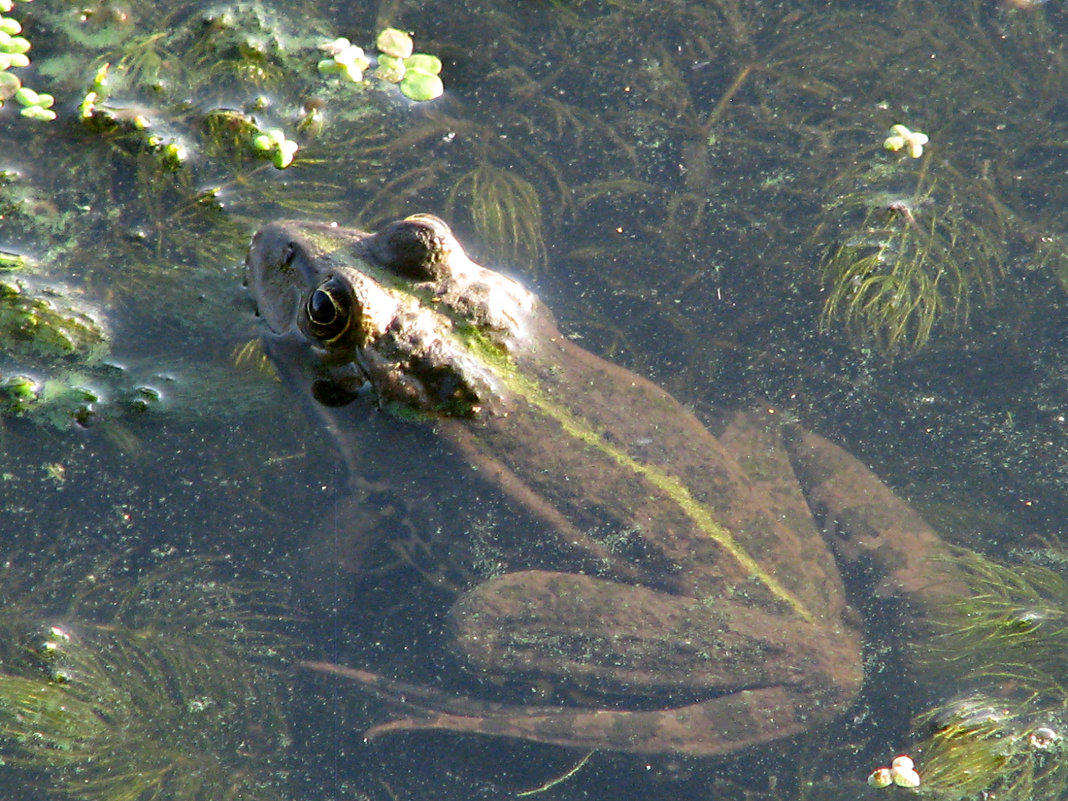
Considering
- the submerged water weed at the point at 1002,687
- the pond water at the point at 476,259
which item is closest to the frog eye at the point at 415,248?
the pond water at the point at 476,259

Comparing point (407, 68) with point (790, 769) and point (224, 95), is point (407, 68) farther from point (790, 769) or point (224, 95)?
point (790, 769)

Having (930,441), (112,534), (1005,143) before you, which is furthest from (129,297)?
(1005,143)

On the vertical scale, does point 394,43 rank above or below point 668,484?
above

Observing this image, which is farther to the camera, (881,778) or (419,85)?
(419,85)

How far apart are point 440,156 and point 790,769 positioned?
3.41 metres

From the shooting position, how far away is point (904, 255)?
428cm

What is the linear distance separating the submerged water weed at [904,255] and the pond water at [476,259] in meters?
0.02

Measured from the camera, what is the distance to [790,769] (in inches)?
152

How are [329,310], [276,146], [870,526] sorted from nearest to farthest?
[329,310] < [870,526] < [276,146]

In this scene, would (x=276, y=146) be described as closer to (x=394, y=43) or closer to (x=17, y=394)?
(x=394, y=43)

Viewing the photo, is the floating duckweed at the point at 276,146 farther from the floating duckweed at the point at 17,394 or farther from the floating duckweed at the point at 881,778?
the floating duckweed at the point at 881,778

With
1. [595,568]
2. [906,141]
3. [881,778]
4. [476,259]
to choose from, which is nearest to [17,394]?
[476,259]

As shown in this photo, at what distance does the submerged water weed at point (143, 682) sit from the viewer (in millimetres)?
3648

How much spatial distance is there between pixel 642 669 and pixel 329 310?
2132 mm
